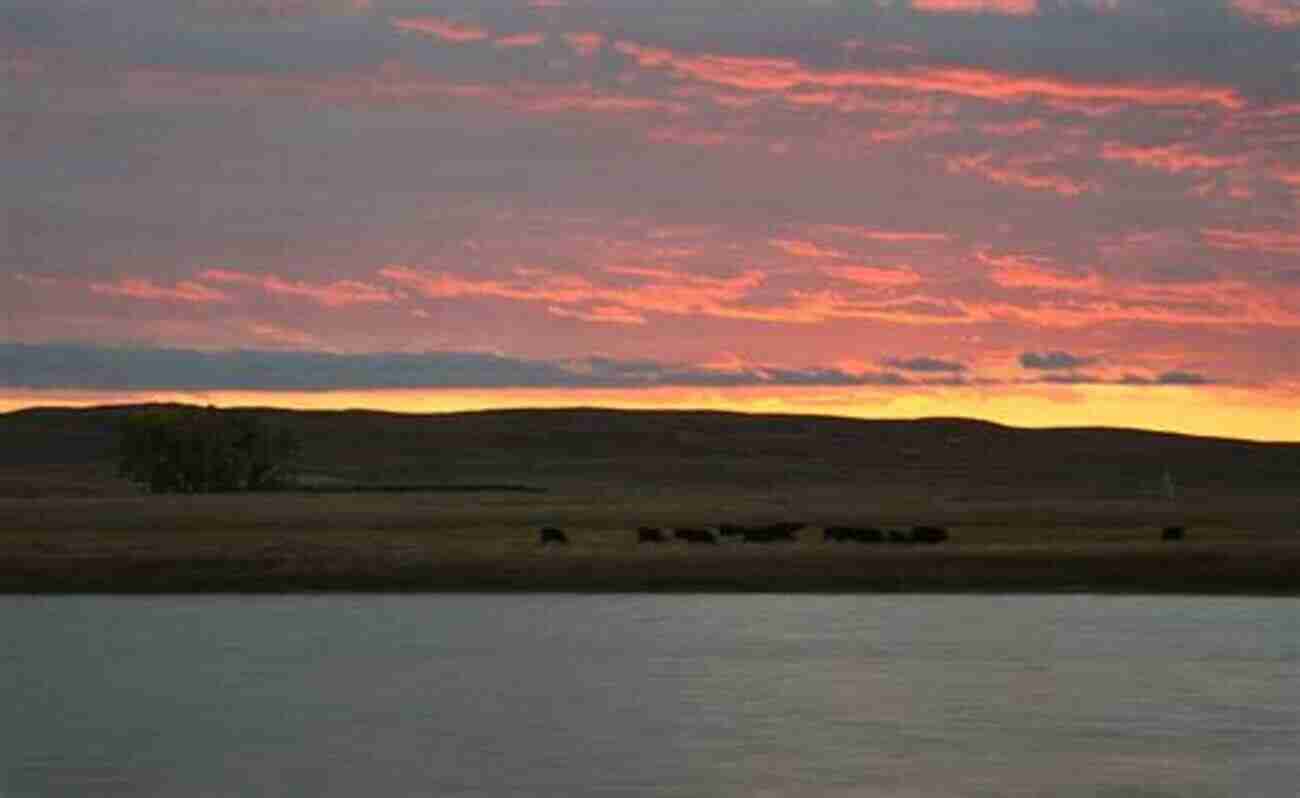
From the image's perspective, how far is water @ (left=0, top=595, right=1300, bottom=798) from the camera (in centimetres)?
2753

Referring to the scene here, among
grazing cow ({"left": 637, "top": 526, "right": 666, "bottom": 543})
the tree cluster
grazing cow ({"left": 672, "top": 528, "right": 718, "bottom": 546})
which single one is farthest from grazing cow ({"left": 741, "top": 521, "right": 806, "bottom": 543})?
the tree cluster

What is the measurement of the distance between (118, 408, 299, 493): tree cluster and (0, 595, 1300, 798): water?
237ft

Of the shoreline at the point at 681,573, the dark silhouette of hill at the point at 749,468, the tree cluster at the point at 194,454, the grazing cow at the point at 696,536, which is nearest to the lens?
the shoreline at the point at 681,573

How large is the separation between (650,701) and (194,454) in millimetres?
92666

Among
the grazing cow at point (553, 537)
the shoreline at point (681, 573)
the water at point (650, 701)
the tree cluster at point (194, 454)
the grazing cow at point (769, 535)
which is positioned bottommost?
the water at point (650, 701)

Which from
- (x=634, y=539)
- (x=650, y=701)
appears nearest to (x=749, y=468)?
(x=634, y=539)

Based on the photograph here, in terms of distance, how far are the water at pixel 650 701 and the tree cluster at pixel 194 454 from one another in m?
72.3

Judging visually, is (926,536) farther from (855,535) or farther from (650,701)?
(650,701)

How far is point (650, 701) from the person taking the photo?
34531 mm

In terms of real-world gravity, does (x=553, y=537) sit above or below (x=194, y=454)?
below

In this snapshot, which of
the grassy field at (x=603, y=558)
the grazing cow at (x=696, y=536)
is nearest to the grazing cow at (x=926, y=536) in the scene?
the grassy field at (x=603, y=558)

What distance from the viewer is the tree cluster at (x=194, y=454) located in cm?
12400

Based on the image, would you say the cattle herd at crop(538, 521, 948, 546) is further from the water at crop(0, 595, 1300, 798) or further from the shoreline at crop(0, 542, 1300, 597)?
the water at crop(0, 595, 1300, 798)

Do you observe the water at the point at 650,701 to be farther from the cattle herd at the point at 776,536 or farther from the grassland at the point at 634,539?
the cattle herd at the point at 776,536
